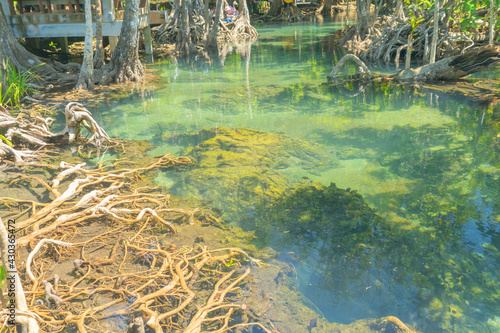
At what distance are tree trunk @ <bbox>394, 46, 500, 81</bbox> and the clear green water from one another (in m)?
0.87

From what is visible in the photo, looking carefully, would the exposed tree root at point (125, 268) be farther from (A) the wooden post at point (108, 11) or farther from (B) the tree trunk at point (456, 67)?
(A) the wooden post at point (108, 11)

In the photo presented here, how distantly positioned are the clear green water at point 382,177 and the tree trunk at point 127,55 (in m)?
1.30

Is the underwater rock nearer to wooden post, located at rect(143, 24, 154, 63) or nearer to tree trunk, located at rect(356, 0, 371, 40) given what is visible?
wooden post, located at rect(143, 24, 154, 63)

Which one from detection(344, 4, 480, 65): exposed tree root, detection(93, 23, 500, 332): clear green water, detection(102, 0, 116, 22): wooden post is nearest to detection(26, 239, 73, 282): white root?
detection(93, 23, 500, 332): clear green water

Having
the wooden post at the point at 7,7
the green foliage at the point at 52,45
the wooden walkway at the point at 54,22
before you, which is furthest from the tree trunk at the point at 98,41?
the green foliage at the point at 52,45

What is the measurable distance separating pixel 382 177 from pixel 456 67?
7040mm

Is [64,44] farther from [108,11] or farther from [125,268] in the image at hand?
[125,268]

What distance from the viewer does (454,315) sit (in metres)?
3.86

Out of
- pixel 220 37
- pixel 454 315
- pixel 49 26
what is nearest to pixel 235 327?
pixel 454 315

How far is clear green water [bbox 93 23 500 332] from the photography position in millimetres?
4121

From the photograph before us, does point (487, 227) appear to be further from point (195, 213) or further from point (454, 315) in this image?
point (195, 213)

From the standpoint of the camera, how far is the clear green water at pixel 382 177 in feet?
13.5

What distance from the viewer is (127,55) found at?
12.6 m

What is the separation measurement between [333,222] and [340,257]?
2.40 feet
